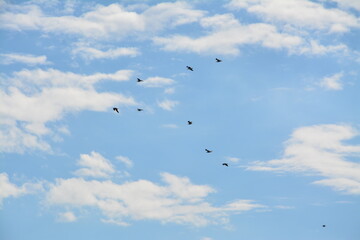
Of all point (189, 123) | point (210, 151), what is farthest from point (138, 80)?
point (210, 151)

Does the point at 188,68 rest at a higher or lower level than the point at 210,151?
higher

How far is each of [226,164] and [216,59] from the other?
24682mm

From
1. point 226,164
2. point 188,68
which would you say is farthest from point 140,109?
point 226,164

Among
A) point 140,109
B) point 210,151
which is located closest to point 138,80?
point 140,109

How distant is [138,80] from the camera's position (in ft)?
387

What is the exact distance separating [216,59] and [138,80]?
705 inches

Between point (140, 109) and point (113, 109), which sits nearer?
point (113, 109)

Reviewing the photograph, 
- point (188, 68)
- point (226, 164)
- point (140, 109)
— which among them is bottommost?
point (226, 164)

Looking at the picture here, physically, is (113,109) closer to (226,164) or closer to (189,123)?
(189,123)

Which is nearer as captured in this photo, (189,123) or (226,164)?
(189,123)

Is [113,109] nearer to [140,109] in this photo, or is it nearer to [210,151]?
[140,109]

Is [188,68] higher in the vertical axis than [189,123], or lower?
higher

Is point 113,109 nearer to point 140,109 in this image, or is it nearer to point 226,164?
point 140,109

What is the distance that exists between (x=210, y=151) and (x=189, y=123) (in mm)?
10785
